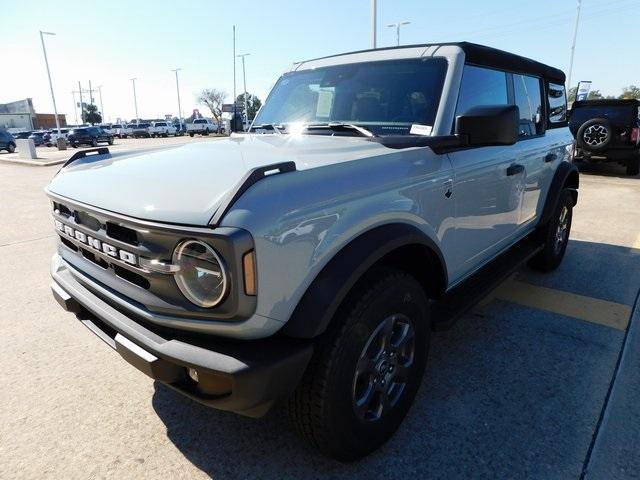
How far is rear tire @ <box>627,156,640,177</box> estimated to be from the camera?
38.4 ft

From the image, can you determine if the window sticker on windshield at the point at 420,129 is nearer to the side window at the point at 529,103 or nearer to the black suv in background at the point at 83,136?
the side window at the point at 529,103

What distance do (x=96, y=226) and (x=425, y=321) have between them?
1660 mm

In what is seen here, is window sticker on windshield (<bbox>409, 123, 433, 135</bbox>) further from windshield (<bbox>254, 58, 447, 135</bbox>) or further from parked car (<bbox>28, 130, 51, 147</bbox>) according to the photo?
parked car (<bbox>28, 130, 51, 147</bbox>)

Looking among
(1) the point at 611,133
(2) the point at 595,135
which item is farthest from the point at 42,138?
(1) the point at 611,133

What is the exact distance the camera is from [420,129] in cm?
260

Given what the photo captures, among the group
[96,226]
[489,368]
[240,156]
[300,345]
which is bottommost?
[489,368]

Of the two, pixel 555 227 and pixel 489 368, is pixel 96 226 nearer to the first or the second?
pixel 489 368

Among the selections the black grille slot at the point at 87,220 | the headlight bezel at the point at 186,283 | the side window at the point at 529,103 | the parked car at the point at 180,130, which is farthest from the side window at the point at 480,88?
the parked car at the point at 180,130

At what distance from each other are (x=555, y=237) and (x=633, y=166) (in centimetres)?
969

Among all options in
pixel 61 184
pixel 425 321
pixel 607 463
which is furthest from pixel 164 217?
pixel 607 463

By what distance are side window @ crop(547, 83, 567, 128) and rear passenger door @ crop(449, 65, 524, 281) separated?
1.23 m

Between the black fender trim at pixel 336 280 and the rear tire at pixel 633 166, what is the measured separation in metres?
12.5

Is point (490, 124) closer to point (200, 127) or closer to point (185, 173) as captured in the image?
point (185, 173)

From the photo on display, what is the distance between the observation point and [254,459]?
7.18 feet
